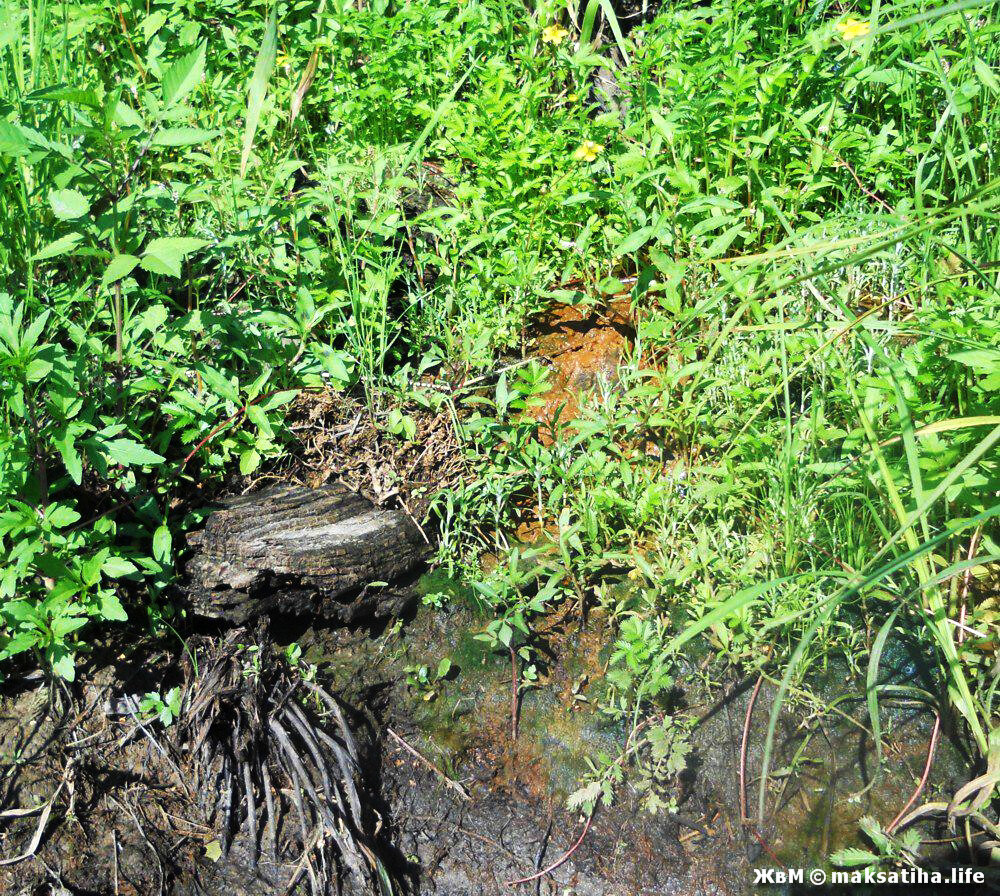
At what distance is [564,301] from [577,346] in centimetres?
23

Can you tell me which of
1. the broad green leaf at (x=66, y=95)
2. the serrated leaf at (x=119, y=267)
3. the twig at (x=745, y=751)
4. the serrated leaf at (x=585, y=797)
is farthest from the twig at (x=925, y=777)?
the broad green leaf at (x=66, y=95)

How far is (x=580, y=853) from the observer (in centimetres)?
225

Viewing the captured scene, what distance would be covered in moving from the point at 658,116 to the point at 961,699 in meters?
1.96

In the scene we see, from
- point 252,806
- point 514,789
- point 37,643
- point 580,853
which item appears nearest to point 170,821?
point 252,806

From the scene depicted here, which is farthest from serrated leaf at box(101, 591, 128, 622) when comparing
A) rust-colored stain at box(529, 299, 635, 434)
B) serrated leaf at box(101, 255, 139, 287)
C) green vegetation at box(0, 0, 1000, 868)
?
rust-colored stain at box(529, 299, 635, 434)

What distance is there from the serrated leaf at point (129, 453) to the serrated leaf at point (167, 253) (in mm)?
464

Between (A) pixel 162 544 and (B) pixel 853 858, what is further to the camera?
(A) pixel 162 544

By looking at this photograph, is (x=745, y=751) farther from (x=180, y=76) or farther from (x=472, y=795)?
(x=180, y=76)

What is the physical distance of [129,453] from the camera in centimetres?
228

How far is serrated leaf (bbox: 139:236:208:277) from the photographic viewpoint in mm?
2152

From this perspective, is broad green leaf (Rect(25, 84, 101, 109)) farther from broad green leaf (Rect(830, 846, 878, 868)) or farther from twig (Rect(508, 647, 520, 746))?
broad green leaf (Rect(830, 846, 878, 868))

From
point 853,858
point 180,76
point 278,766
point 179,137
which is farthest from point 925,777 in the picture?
point 180,76

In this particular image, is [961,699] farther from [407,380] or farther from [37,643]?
[37,643]

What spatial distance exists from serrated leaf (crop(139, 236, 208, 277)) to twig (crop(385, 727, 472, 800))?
1.42 meters
